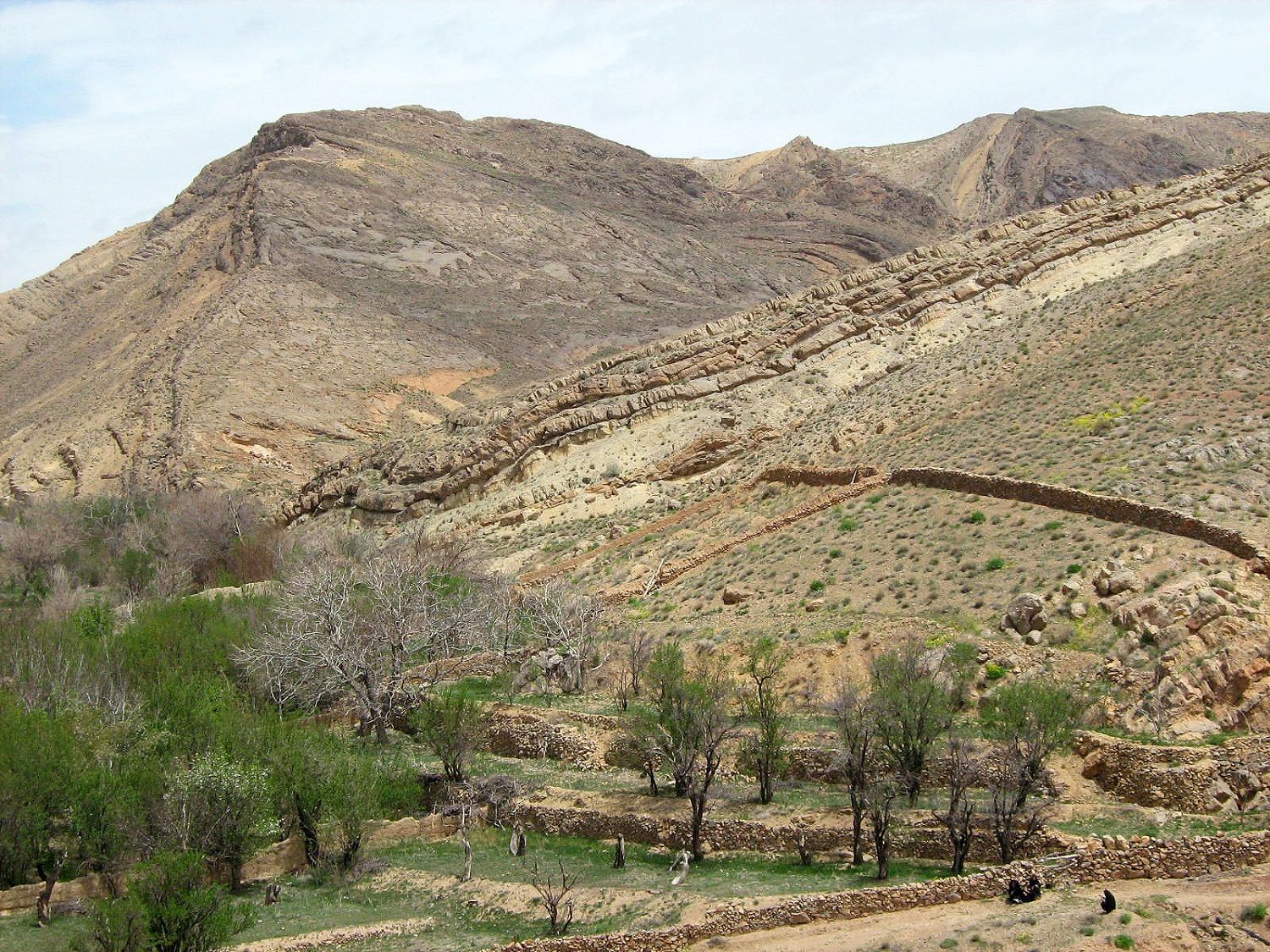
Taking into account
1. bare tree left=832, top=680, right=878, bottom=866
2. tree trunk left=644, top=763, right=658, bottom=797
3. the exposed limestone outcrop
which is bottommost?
tree trunk left=644, top=763, right=658, bottom=797

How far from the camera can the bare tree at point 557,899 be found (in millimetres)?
15805

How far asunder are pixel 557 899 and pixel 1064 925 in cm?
592

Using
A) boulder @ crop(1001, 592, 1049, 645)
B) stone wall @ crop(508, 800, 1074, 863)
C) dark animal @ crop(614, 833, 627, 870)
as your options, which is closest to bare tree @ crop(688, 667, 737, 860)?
stone wall @ crop(508, 800, 1074, 863)

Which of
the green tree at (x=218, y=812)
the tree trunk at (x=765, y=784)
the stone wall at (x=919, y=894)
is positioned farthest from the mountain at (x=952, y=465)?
the green tree at (x=218, y=812)

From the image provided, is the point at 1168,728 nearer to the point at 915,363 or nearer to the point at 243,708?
the point at 243,708

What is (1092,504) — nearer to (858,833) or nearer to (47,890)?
(858,833)

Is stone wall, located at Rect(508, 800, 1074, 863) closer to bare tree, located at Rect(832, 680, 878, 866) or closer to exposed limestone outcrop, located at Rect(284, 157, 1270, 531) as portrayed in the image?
bare tree, located at Rect(832, 680, 878, 866)

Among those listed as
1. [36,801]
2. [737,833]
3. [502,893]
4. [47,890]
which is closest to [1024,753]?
[737,833]

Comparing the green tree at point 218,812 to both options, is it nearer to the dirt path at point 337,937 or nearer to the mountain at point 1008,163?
the dirt path at point 337,937

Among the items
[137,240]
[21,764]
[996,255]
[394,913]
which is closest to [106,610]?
[21,764]

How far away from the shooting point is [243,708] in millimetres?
23531

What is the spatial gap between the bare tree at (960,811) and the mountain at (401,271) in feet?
142

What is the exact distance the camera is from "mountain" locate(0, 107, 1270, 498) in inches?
2463

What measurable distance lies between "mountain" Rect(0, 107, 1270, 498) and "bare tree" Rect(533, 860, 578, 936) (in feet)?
133
